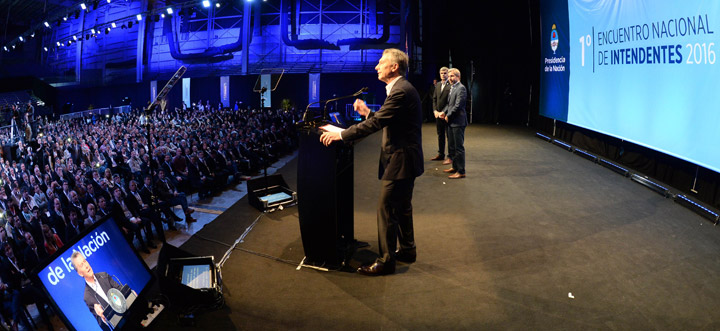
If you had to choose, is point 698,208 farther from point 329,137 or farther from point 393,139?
point 329,137

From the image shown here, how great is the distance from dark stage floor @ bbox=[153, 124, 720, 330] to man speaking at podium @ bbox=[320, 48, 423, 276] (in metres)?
0.28

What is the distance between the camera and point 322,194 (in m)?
3.31

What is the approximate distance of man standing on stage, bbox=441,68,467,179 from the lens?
6.40 meters

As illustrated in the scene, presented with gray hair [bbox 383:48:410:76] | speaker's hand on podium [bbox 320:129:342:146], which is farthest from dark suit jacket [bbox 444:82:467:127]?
speaker's hand on podium [bbox 320:129:342:146]

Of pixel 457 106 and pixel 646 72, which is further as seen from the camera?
pixel 457 106

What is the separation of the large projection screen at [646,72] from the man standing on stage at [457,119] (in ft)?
7.98

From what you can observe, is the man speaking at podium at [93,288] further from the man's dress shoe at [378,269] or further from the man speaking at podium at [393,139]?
the man's dress shoe at [378,269]

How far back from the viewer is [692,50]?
17.2 ft

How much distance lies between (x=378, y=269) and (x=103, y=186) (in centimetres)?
452

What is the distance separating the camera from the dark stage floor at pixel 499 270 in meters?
2.73

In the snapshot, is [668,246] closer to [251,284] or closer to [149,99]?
[251,284]

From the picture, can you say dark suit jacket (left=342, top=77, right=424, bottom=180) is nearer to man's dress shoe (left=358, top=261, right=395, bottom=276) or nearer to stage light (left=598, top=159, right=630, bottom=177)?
man's dress shoe (left=358, top=261, right=395, bottom=276)

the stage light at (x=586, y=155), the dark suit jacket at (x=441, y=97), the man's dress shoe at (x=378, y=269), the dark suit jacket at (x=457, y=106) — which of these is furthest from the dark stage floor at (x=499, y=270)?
the stage light at (x=586, y=155)

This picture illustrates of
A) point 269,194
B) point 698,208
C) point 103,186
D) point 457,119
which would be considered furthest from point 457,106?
point 103,186
